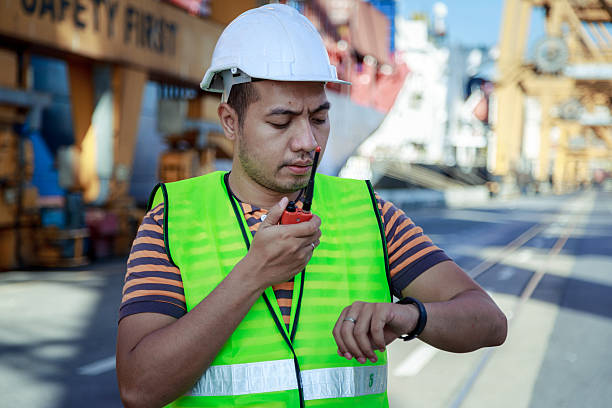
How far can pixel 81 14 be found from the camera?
529 inches

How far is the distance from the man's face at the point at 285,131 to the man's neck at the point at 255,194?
2.2 inches

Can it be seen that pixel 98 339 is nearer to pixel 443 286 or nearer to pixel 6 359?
pixel 6 359

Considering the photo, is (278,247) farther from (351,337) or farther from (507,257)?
(507,257)

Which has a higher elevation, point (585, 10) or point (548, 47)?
point (585, 10)

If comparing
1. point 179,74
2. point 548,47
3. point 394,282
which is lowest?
point 394,282

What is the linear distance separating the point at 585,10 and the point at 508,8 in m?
5.94

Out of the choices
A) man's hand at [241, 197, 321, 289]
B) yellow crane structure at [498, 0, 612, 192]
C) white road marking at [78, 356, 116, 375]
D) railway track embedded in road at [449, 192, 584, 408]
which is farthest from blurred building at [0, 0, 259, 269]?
yellow crane structure at [498, 0, 612, 192]

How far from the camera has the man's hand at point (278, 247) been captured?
150 centimetres

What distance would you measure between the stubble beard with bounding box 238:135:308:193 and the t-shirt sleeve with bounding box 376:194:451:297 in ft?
0.98

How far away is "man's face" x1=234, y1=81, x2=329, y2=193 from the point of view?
1744mm

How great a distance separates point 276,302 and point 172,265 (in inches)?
11.0

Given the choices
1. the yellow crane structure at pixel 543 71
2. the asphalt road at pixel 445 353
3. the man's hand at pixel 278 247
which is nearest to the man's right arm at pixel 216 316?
the man's hand at pixel 278 247

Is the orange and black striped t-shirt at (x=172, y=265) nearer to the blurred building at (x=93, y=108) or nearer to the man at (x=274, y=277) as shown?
the man at (x=274, y=277)

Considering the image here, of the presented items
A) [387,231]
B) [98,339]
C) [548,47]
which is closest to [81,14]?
[98,339]
